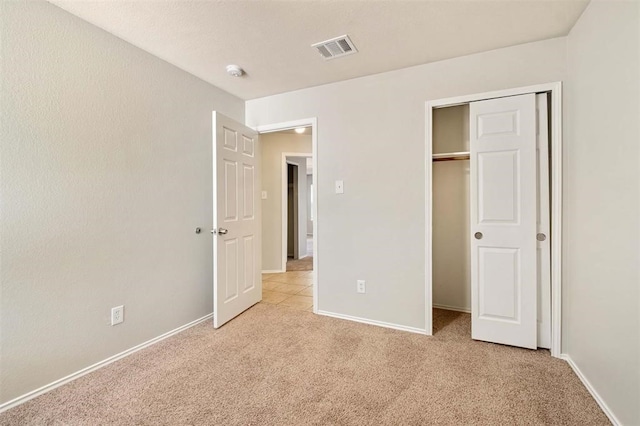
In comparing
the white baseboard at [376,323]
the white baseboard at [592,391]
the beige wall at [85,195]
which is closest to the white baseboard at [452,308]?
the white baseboard at [376,323]

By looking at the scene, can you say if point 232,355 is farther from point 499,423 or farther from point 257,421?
point 499,423

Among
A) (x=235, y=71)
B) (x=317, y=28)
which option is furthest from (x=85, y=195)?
(x=317, y=28)

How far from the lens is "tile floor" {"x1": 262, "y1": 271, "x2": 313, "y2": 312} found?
3.36 metres

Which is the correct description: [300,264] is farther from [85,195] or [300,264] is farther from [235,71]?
[85,195]

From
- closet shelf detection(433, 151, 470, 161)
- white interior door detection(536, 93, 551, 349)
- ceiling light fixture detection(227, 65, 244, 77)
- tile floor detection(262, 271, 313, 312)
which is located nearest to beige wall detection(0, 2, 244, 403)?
ceiling light fixture detection(227, 65, 244, 77)

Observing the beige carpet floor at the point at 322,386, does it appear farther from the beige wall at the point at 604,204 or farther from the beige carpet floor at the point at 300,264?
the beige carpet floor at the point at 300,264

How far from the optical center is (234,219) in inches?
114

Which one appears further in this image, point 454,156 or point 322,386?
point 454,156

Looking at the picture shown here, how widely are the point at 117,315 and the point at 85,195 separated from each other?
900mm

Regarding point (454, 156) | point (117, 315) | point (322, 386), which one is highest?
point (454, 156)

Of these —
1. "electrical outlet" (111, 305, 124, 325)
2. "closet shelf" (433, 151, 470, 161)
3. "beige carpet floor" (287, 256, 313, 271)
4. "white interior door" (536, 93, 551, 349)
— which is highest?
"closet shelf" (433, 151, 470, 161)

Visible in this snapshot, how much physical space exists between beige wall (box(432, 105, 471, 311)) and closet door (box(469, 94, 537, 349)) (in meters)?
0.76

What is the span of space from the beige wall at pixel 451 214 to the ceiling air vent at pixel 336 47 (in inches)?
54.1

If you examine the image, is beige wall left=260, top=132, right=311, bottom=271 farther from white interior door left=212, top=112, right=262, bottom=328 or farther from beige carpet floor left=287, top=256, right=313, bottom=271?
white interior door left=212, top=112, right=262, bottom=328
